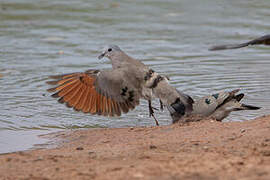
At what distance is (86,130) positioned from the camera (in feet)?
24.1

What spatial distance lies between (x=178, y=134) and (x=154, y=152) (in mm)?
Answer: 1055

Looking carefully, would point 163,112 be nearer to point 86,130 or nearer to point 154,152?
point 86,130

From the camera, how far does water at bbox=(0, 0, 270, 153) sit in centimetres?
817

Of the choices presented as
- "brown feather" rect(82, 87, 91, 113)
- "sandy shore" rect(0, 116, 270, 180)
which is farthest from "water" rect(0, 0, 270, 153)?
"sandy shore" rect(0, 116, 270, 180)

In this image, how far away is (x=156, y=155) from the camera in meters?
5.12

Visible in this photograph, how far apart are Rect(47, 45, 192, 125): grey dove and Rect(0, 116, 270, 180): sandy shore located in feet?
1.44

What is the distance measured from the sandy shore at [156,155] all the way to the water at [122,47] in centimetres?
105

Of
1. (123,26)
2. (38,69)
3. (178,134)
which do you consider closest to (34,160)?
(178,134)

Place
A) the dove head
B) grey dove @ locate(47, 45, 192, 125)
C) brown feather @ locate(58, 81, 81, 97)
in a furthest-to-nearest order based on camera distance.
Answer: the dove head < brown feather @ locate(58, 81, 81, 97) < grey dove @ locate(47, 45, 192, 125)

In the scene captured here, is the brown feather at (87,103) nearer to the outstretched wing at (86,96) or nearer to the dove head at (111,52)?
the outstretched wing at (86,96)

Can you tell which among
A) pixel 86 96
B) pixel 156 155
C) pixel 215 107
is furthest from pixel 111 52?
pixel 156 155

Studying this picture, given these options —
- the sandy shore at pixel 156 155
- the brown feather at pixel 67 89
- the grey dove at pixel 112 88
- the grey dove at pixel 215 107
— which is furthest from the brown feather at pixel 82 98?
the grey dove at pixel 215 107

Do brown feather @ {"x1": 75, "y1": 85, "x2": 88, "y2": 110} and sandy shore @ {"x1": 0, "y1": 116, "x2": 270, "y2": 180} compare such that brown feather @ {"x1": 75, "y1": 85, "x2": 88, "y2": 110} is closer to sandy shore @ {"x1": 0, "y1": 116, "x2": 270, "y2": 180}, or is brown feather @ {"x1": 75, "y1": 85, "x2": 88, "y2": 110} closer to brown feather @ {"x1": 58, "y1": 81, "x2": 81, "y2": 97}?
brown feather @ {"x1": 58, "y1": 81, "x2": 81, "y2": 97}

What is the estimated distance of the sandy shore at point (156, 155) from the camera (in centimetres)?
432
